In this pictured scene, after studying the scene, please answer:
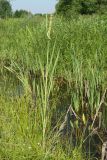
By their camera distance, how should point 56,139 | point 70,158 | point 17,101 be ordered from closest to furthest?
point 70,158 → point 56,139 → point 17,101

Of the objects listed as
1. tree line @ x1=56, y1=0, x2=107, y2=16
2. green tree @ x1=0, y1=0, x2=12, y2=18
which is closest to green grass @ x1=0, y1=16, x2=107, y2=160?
green tree @ x1=0, y1=0, x2=12, y2=18

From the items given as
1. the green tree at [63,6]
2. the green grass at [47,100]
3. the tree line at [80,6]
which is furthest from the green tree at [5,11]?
the tree line at [80,6]

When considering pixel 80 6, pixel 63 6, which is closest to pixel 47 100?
pixel 80 6

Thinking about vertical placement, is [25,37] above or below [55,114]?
above

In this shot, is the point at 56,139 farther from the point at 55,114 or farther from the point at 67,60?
the point at 67,60

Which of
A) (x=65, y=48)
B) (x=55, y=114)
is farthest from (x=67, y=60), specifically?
(x=55, y=114)

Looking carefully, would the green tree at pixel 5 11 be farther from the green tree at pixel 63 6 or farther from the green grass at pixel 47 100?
the green tree at pixel 63 6

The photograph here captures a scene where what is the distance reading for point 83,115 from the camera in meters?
3.95

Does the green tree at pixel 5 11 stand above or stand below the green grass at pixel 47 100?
above

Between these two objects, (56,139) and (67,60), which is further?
(67,60)

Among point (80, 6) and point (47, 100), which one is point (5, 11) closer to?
point (47, 100)

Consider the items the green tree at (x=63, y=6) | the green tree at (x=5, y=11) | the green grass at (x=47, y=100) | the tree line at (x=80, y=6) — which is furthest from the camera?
the green tree at (x=63, y=6)

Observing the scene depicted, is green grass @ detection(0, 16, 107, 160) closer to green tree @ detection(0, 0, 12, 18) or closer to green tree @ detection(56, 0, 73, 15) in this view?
green tree @ detection(0, 0, 12, 18)

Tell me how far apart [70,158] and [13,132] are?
612mm
